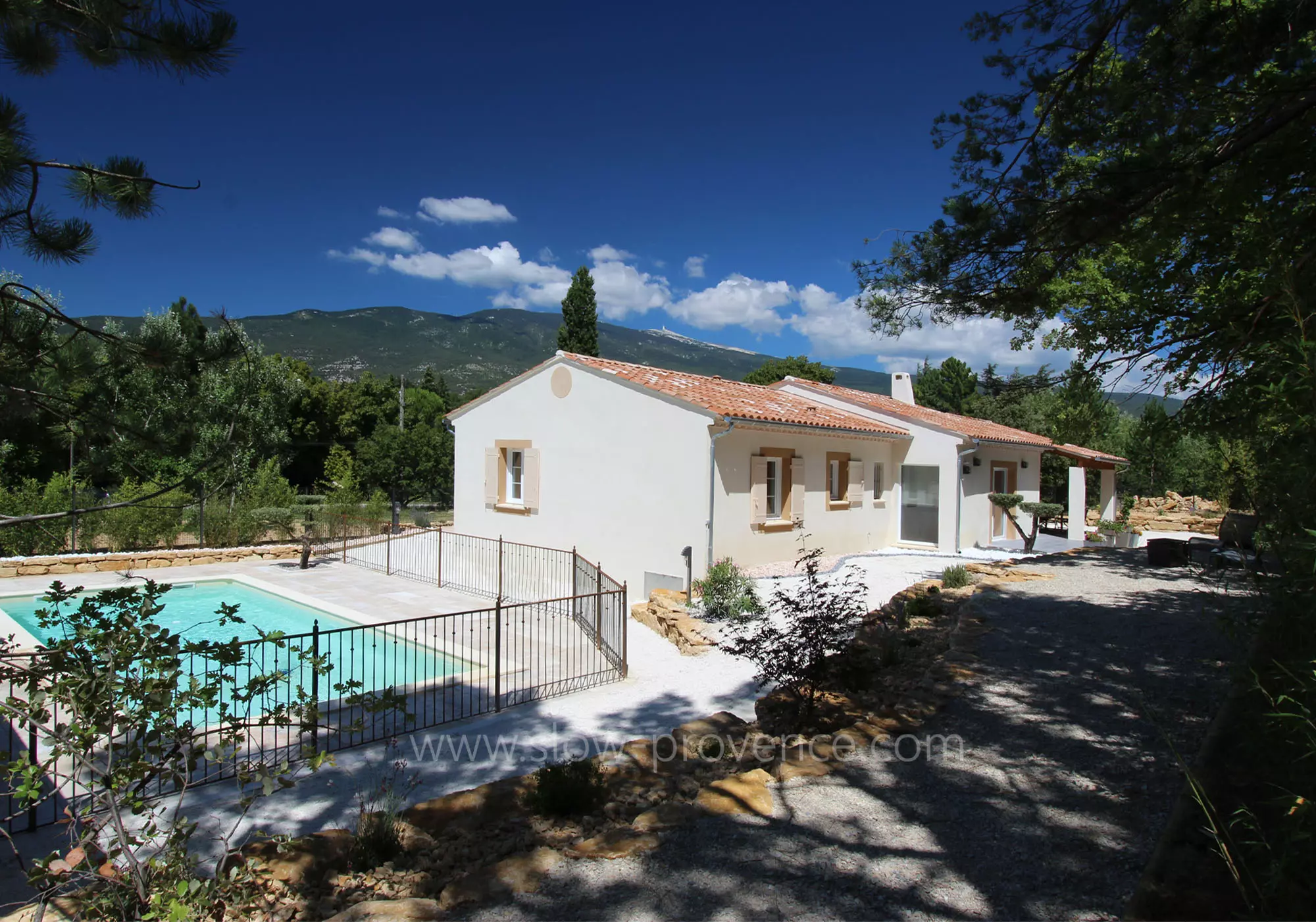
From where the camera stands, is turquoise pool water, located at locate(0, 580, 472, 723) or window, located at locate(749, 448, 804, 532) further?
window, located at locate(749, 448, 804, 532)

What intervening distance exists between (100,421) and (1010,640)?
8078 mm

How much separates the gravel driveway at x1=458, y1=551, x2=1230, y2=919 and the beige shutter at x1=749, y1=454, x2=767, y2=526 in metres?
8.33

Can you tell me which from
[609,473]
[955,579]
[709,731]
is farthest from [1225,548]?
[609,473]

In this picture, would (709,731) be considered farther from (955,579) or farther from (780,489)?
(780,489)

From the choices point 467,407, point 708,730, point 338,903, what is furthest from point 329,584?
point 338,903

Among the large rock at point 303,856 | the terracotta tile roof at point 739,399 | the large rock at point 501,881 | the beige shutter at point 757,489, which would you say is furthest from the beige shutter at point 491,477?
the large rock at point 501,881

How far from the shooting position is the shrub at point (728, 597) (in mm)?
11211

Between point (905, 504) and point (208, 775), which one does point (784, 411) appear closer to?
point (905, 504)

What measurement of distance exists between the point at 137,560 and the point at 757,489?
14678 mm

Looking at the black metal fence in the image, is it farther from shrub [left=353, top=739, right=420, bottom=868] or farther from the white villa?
the white villa

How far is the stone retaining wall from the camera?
1573cm

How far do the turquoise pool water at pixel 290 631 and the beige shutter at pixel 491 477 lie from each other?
5089mm

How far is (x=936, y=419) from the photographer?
20.1 metres

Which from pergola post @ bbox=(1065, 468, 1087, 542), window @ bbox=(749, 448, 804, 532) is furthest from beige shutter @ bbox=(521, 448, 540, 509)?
pergola post @ bbox=(1065, 468, 1087, 542)
